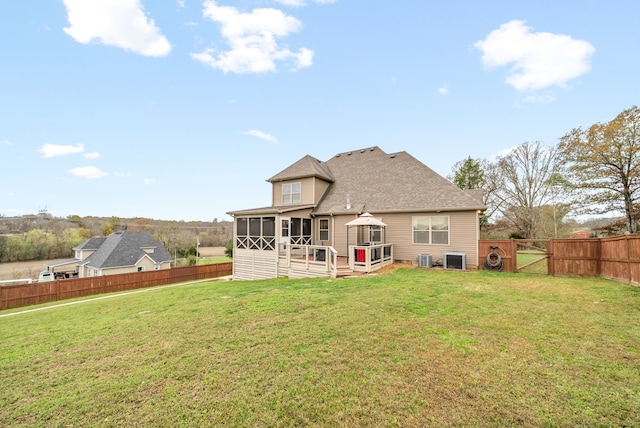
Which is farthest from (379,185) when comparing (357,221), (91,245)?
(91,245)

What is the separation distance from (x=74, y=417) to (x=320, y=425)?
2552 millimetres

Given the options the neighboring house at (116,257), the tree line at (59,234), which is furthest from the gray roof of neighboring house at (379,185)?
the tree line at (59,234)

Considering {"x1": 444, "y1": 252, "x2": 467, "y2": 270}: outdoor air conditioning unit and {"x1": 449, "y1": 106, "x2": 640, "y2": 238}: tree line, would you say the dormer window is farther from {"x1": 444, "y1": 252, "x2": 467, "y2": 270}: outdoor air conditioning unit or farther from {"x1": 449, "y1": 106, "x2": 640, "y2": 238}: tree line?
{"x1": 449, "y1": 106, "x2": 640, "y2": 238}: tree line

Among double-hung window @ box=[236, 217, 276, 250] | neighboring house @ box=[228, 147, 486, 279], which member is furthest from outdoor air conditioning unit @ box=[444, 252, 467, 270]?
double-hung window @ box=[236, 217, 276, 250]

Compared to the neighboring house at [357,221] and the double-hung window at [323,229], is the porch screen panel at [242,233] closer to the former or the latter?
the neighboring house at [357,221]

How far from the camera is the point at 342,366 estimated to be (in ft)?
10.6

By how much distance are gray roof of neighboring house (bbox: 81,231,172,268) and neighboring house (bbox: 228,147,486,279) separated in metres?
16.7

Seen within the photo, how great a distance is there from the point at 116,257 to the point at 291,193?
63.7 ft

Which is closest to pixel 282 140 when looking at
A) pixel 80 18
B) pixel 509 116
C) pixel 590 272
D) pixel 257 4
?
pixel 257 4

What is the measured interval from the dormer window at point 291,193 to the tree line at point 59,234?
16389 millimetres

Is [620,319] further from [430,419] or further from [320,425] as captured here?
[320,425]

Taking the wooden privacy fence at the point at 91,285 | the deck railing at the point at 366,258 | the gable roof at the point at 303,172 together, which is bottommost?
the wooden privacy fence at the point at 91,285

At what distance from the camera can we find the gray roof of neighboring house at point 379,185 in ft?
41.6

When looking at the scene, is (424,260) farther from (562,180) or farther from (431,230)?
(562,180)
